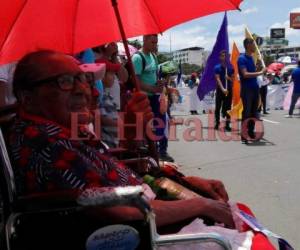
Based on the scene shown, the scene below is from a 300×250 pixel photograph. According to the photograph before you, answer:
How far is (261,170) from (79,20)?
4076mm

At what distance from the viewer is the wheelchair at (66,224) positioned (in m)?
1.85

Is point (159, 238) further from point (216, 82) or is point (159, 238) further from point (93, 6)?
point (216, 82)

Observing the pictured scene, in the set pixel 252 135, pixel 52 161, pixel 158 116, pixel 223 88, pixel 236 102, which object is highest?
pixel 52 161

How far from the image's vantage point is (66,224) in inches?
74.8

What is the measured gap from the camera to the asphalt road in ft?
15.1

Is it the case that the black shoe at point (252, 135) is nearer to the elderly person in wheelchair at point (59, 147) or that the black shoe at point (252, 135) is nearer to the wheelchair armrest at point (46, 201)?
the elderly person in wheelchair at point (59, 147)

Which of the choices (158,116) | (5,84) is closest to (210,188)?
(5,84)

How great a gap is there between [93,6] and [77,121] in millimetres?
1065

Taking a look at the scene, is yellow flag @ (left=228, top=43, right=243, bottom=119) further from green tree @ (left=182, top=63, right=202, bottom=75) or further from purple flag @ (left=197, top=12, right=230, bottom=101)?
Answer: green tree @ (left=182, top=63, right=202, bottom=75)

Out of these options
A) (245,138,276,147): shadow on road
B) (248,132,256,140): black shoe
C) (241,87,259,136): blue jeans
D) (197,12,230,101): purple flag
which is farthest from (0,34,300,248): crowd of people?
(197,12,230,101): purple flag

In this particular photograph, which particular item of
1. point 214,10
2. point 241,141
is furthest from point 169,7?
point 241,141

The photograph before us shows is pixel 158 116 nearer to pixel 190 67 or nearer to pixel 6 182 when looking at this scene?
pixel 6 182

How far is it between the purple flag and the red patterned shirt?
758cm

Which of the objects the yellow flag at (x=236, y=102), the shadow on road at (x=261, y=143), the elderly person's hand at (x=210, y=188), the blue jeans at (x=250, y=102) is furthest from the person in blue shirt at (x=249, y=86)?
the elderly person's hand at (x=210, y=188)
